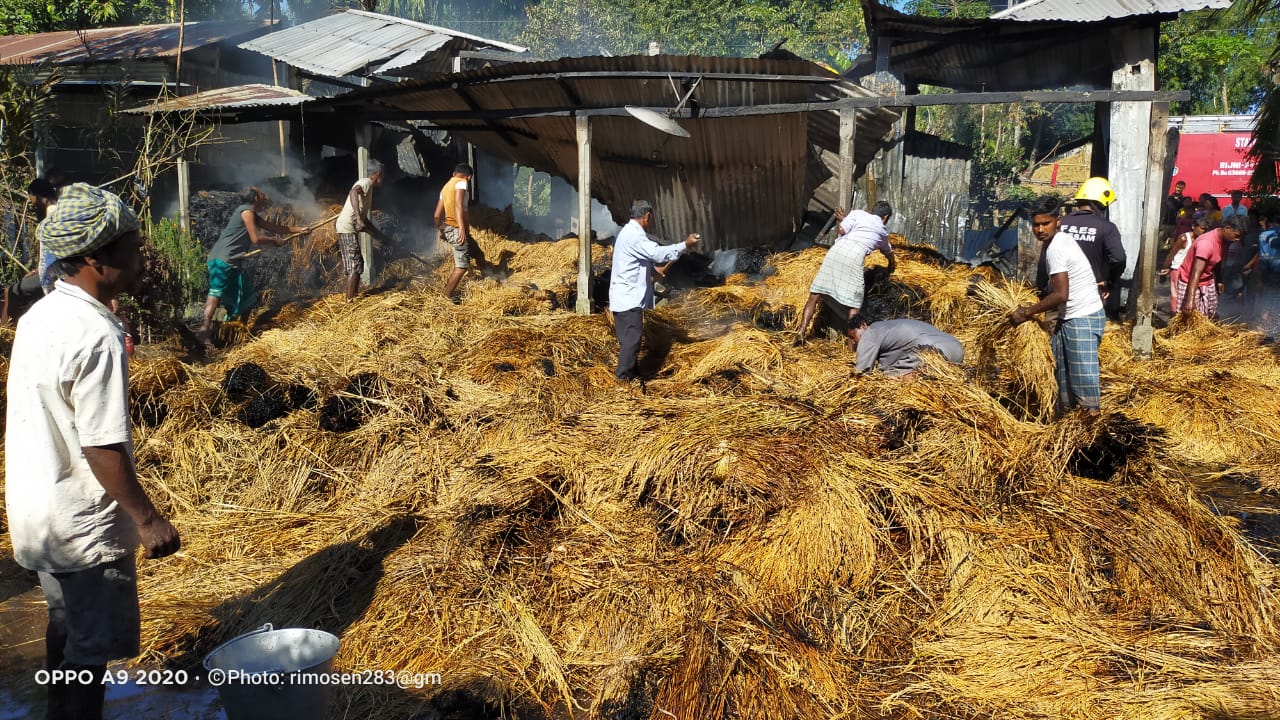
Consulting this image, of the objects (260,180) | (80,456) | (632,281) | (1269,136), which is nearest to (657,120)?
(632,281)

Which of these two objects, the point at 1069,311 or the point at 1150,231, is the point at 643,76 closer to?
the point at 1069,311

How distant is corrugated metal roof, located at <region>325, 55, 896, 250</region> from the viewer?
357 inches

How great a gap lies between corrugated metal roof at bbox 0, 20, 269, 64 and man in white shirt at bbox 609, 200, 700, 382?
43.6 feet

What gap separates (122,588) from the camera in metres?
2.85

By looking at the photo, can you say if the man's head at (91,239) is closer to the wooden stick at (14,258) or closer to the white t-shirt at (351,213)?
the wooden stick at (14,258)

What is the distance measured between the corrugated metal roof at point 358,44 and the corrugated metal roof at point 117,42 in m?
3.52

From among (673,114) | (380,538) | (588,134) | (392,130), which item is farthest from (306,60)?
(380,538)

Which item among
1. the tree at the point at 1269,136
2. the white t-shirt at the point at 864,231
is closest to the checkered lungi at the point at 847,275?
the white t-shirt at the point at 864,231

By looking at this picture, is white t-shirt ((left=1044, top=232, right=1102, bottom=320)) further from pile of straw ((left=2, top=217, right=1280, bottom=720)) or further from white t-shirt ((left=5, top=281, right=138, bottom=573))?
white t-shirt ((left=5, top=281, right=138, bottom=573))

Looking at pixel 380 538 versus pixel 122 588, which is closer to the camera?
pixel 122 588

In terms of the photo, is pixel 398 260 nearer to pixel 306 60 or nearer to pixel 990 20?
pixel 306 60

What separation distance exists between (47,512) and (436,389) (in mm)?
3972

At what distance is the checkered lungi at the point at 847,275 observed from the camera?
808 cm

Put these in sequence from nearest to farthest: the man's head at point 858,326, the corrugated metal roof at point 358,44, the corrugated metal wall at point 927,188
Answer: the man's head at point 858,326 → the corrugated metal wall at point 927,188 → the corrugated metal roof at point 358,44
